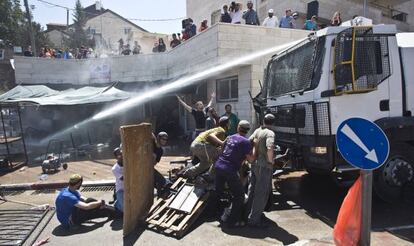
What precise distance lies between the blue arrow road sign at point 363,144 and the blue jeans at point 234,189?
2021 mm

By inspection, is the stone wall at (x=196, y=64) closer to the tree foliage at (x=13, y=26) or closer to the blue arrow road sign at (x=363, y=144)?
the blue arrow road sign at (x=363, y=144)

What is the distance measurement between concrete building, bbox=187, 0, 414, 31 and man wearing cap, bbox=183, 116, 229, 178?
10436 mm

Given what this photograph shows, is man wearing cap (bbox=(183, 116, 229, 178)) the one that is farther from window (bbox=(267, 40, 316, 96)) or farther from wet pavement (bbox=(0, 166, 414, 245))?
window (bbox=(267, 40, 316, 96))

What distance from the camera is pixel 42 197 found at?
779 centimetres

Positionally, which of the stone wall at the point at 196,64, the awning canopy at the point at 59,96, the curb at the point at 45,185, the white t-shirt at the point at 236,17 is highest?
the white t-shirt at the point at 236,17

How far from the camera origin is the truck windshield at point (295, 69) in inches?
215

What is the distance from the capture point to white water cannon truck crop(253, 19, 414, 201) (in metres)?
5.15

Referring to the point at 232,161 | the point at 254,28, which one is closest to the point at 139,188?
the point at 232,161

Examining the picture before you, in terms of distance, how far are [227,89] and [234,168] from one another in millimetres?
6905

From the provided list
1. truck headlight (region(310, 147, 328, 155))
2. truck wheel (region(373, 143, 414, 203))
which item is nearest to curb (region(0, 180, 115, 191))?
truck headlight (region(310, 147, 328, 155))

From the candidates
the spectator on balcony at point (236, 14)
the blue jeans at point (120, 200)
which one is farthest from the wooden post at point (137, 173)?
the spectator on balcony at point (236, 14)

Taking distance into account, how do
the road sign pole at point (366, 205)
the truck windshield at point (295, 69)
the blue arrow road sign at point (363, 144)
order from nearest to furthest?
the blue arrow road sign at point (363, 144)
the road sign pole at point (366, 205)
the truck windshield at point (295, 69)

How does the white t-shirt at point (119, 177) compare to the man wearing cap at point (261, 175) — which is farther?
the white t-shirt at point (119, 177)

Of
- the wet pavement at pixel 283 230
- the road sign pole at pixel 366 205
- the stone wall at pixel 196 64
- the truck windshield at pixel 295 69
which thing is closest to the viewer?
the road sign pole at pixel 366 205
